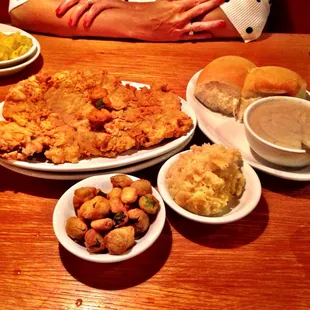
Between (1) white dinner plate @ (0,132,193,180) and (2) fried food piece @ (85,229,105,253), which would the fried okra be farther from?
(1) white dinner plate @ (0,132,193,180)

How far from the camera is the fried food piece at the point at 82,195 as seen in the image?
100 centimetres

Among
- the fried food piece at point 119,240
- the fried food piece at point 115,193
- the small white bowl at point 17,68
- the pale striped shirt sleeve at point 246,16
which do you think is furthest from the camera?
the pale striped shirt sleeve at point 246,16

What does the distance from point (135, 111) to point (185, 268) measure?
0.51 metres

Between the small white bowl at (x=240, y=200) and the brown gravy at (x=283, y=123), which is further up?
the brown gravy at (x=283, y=123)

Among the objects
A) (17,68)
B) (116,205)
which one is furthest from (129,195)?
(17,68)

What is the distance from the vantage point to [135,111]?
1.28 m

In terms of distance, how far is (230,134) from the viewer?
1355 mm

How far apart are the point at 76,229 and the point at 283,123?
645 millimetres

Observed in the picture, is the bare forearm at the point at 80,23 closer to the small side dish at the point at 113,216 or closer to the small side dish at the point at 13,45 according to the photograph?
the small side dish at the point at 13,45

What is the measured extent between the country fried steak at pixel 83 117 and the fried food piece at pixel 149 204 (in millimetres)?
209

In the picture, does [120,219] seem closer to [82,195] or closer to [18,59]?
[82,195]

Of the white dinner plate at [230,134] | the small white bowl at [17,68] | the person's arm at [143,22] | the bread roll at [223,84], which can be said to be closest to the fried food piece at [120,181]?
the white dinner plate at [230,134]

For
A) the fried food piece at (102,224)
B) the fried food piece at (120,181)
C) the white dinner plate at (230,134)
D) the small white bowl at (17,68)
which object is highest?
the fried food piece at (102,224)

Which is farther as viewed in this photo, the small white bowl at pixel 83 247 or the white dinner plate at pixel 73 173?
the white dinner plate at pixel 73 173
